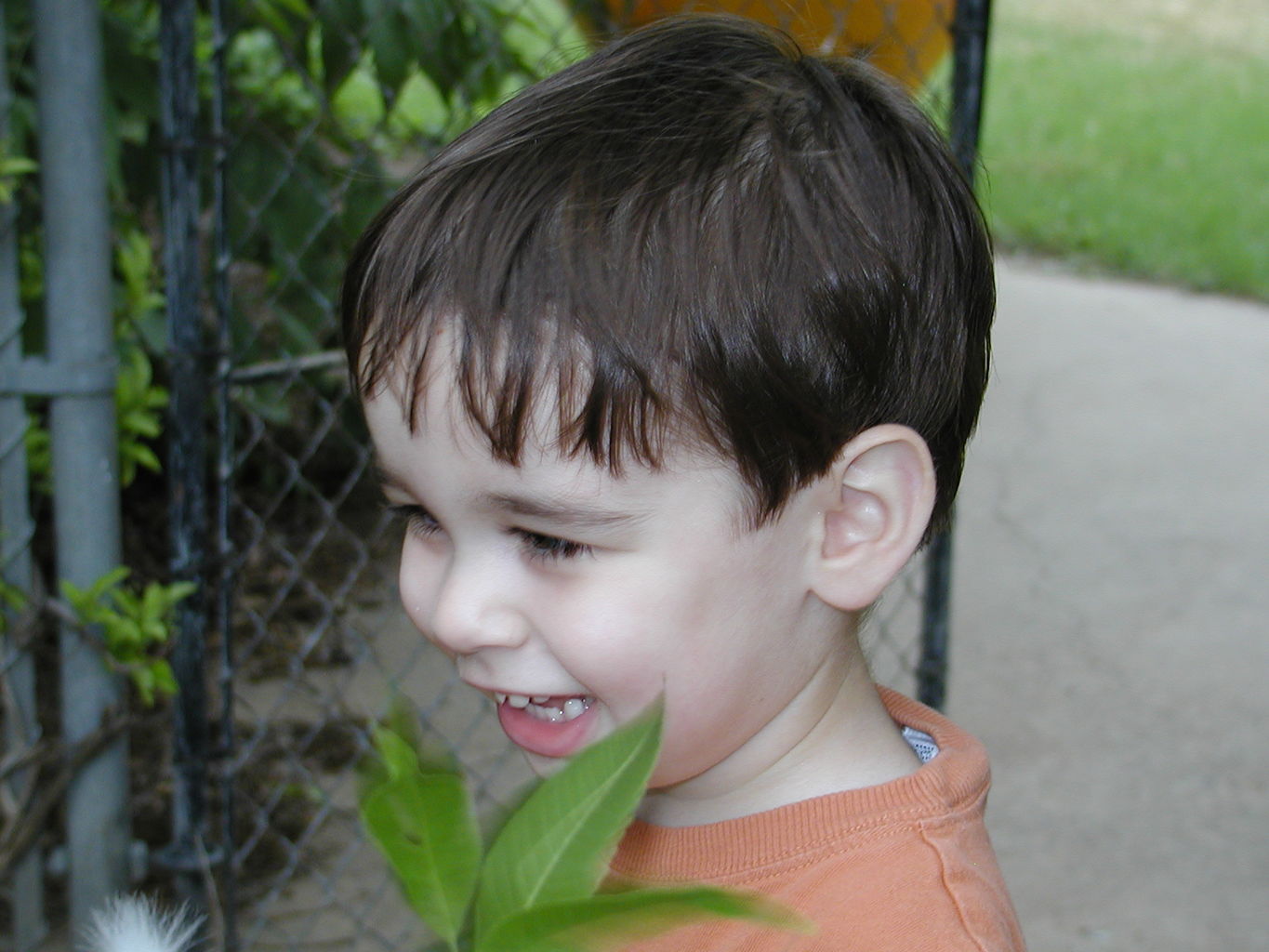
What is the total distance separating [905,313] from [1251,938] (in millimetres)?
1834

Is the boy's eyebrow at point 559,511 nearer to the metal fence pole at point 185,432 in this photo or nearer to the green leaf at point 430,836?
the green leaf at point 430,836

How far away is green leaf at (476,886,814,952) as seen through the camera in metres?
0.43

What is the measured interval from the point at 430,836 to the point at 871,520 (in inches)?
24.1

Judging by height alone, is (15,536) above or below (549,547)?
below

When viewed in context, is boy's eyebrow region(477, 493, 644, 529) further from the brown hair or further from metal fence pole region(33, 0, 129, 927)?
metal fence pole region(33, 0, 129, 927)

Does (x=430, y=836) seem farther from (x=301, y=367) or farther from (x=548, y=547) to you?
(x=301, y=367)

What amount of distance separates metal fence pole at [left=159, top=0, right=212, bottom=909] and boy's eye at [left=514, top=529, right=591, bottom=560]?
3.62ft

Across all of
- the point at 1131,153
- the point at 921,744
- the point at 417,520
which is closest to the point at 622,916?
the point at 417,520

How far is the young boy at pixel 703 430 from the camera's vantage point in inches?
35.8

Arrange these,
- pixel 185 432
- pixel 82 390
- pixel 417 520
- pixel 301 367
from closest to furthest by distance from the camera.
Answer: pixel 417 520, pixel 82 390, pixel 185 432, pixel 301 367

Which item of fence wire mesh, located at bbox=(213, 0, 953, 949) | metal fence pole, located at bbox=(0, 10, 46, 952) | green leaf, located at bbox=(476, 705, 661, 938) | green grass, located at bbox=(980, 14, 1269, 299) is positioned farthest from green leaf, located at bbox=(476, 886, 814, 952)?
green grass, located at bbox=(980, 14, 1269, 299)

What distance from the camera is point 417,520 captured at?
104 centimetres

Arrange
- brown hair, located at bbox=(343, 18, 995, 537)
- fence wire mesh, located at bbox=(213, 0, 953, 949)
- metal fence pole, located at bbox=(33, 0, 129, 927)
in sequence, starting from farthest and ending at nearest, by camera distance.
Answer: fence wire mesh, located at bbox=(213, 0, 953, 949) < metal fence pole, located at bbox=(33, 0, 129, 927) < brown hair, located at bbox=(343, 18, 995, 537)

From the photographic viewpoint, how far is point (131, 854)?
6.74 feet
